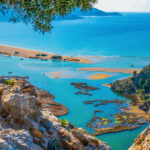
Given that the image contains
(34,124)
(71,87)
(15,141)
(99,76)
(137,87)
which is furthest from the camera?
(99,76)

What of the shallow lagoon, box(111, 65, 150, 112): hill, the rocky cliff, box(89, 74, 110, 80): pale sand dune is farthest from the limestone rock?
box(89, 74, 110, 80): pale sand dune

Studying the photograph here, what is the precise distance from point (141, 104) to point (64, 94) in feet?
36.6

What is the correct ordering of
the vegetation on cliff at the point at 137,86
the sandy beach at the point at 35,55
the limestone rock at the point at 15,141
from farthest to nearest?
the sandy beach at the point at 35,55 → the vegetation on cliff at the point at 137,86 → the limestone rock at the point at 15,141

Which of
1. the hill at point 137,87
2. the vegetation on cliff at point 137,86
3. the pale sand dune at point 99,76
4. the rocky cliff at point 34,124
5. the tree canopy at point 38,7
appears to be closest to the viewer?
the rocky cliff at point 34,124

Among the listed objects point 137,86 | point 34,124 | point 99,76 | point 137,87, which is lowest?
point 137,87

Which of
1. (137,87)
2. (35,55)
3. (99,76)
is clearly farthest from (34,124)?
(35,55)

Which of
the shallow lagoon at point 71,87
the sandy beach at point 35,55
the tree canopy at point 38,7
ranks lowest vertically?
the shallow lagoon at point 71,87

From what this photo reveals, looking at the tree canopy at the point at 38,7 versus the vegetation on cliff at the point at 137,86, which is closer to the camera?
the tree canopy at the point at 38,7

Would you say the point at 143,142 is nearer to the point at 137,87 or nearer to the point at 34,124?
the point at 34,124

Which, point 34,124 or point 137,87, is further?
point 137,87

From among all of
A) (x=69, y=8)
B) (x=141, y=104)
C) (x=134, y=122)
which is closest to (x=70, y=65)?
(x=141, y=104)

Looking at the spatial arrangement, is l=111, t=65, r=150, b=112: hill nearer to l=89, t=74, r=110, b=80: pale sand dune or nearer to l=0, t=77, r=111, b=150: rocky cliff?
l=89, t=74, r=110, b=80: pale sand dune

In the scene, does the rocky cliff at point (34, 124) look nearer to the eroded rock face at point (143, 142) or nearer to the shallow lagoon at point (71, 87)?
the eroded rock face at point (143, 142)

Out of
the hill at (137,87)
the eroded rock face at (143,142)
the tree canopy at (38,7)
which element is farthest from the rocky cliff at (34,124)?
the hill at (137,87)
